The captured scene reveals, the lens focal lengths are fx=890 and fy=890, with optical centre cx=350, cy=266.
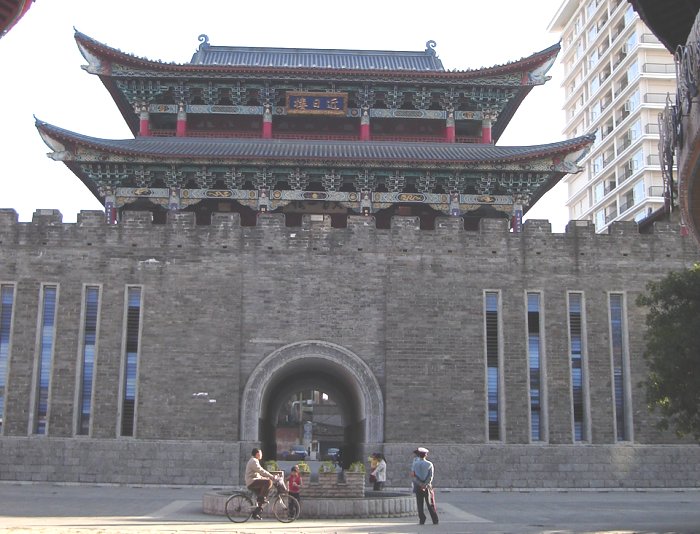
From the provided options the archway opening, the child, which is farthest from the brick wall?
the child

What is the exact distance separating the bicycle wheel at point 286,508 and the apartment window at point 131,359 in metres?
8.81

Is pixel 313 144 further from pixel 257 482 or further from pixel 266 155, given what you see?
pixel 257 482

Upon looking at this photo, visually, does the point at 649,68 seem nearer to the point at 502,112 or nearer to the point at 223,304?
the point at 502,112

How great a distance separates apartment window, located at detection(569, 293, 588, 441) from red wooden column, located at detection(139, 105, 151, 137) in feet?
51.5

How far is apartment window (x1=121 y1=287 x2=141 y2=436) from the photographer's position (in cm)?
2164

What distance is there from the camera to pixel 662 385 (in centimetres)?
1474

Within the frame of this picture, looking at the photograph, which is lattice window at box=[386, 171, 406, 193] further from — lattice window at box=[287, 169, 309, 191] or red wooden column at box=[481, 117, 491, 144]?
red wooden column at box=[481, 117, 491, 144]

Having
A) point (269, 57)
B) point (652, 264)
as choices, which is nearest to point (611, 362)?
point (652, 264)

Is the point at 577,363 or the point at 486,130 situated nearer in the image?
the point at 577,363

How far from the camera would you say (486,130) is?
102 ft

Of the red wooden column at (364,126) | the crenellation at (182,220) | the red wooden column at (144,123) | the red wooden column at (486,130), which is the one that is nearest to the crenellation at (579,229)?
the red wooden column at (486,130)

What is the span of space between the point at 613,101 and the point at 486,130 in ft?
94.8

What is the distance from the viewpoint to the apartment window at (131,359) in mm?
21641

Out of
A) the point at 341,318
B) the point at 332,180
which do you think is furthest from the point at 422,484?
Result: the point at 332,180
